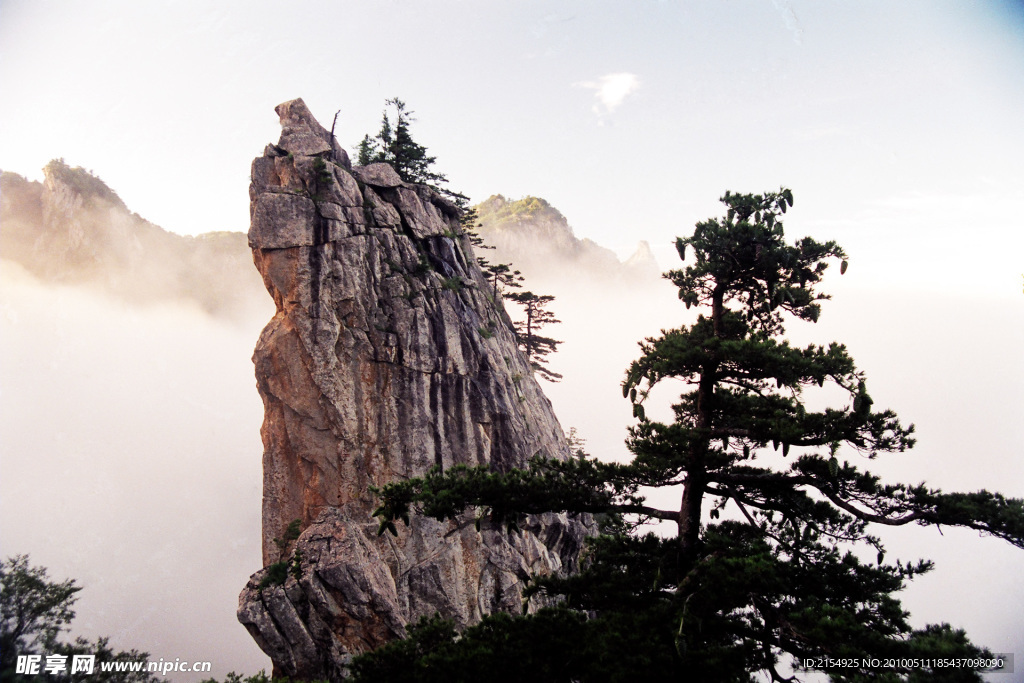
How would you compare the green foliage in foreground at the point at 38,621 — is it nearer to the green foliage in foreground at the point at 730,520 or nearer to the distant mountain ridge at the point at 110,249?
the green foliage in foreground at the point at 730,520

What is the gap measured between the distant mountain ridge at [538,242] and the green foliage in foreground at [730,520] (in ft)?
315

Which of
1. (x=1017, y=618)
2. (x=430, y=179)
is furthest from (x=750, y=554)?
(x=1017, y=618)

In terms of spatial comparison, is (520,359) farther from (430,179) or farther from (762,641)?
(762,641)

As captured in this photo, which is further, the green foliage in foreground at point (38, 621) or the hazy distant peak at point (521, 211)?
the hazy distant peak at point (521, 211)

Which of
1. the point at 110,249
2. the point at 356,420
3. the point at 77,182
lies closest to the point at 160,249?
the point at 110,249

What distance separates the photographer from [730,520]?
12.6 metres

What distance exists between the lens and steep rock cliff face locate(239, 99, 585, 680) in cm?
2189

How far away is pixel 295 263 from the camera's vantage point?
25.4 m

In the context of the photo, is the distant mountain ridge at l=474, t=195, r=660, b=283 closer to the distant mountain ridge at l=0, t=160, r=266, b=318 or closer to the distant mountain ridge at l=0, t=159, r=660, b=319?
the distant mountain ridge at l=0, t=159, r=660, b=319

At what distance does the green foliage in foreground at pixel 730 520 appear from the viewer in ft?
30.4

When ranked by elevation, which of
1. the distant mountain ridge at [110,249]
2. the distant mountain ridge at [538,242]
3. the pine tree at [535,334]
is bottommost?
the pine tree at [535,334]

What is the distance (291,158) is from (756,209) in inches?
954

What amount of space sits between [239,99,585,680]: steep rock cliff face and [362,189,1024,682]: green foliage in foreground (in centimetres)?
1023

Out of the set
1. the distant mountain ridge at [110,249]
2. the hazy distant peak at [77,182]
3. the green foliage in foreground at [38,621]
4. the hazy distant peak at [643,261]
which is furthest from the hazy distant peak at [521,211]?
the green foliage in foreground at [38,621]
